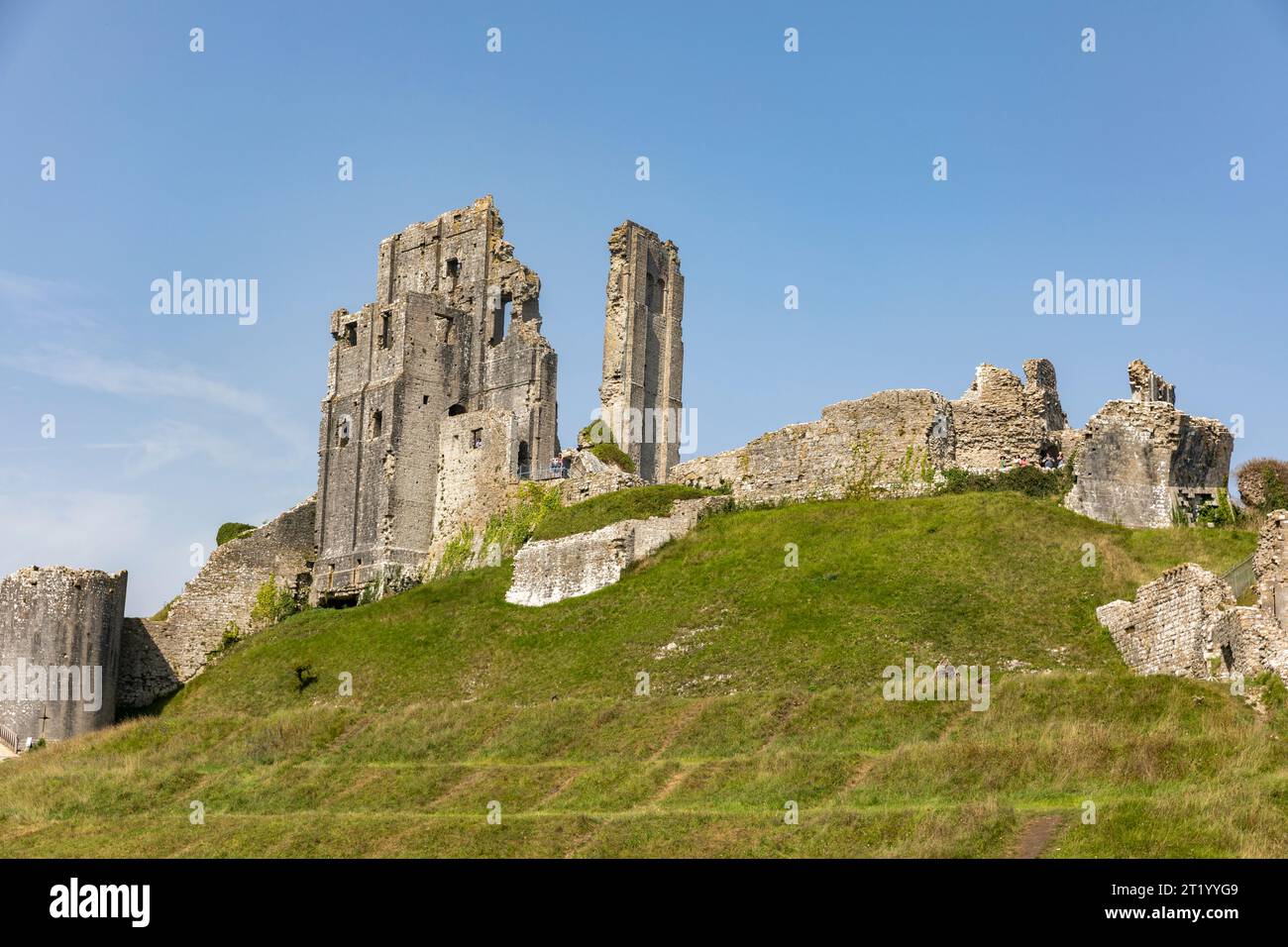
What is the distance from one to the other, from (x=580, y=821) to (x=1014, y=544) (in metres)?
14.3

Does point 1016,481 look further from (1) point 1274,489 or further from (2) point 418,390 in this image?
(2) point 418,390

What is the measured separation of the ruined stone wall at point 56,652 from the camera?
42656 mm

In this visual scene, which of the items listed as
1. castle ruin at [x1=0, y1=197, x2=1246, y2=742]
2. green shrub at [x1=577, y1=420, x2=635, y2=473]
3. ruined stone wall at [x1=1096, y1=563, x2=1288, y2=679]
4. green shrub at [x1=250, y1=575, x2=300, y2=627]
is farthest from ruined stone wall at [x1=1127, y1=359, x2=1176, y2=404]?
green shrub at [x1=250, y1=575, x2=300, y2=627]

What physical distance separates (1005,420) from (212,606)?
83.8 ft

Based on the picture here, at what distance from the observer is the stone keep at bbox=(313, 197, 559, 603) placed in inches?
2069

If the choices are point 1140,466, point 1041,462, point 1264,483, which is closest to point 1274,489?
point 1264,483

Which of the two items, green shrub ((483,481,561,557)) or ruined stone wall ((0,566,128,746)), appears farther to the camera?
green shrub ((483,481,561,557))

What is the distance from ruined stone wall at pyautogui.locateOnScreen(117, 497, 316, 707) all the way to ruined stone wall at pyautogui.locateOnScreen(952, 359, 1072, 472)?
23868 mm

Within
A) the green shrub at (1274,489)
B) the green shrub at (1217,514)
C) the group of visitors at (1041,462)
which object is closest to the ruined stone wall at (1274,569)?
the green shrub at (1217,514)

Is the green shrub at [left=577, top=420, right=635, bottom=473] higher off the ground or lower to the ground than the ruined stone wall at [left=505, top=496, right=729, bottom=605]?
higher

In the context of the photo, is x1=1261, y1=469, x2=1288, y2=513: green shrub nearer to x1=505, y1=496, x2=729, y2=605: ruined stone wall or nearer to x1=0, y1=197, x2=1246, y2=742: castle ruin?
x1=0, y1=197, x2=1246, y2=742: castle ruin
